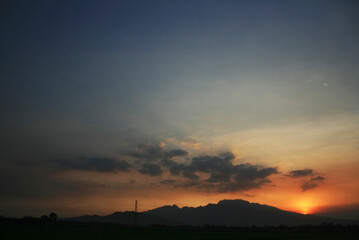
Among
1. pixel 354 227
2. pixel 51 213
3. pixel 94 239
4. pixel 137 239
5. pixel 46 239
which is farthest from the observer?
pixel 51 213

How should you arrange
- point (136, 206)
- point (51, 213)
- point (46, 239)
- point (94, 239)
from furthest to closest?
point (51, 213)
point (136, 206)
point (94, 239)
point (46, 239)

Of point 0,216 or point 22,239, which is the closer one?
point 22,239

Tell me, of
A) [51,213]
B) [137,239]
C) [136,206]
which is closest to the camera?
[137,239]

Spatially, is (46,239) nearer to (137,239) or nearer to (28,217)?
(137,239)

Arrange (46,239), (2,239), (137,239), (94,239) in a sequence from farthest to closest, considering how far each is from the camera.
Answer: (137,239) → (94,239) → (46,239) → (2,239)

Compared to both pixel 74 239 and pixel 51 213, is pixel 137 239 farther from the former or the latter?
pixel 51 213

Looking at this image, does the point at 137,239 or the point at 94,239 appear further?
the point at 137,239

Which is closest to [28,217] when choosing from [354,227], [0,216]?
[0,216]

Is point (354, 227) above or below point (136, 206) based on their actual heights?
below

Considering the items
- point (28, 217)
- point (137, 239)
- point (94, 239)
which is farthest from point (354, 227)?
point (28, 217)

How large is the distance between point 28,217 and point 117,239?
7629 cm

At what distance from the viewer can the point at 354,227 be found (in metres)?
99.6

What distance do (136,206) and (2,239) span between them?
7595 cm

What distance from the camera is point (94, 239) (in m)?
42.8
